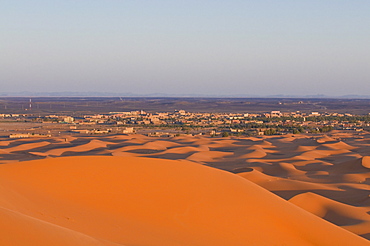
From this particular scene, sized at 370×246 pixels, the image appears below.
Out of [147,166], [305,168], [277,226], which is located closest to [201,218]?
[277,226]

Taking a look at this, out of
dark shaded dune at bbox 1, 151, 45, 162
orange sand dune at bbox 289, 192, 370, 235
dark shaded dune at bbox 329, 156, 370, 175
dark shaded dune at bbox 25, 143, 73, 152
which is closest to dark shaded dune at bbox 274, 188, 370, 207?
orange sand dune at bbox 289, 192, 370, 235

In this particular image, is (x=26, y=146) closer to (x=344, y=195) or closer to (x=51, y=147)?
(x=51, y=147)

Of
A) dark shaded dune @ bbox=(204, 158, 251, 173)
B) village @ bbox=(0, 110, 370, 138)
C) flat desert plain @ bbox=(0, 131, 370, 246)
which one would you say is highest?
flat desert plain @ bbox=(0, 131, 370, 246)

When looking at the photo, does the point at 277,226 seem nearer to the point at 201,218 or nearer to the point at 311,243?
the point at 311,243

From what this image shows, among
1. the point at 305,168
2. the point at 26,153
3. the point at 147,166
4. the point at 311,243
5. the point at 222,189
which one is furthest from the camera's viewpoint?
the point at 26,153

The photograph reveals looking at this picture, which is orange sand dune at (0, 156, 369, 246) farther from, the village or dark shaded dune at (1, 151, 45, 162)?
the village

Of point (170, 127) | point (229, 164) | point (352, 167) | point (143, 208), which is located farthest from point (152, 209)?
point (170, 127)

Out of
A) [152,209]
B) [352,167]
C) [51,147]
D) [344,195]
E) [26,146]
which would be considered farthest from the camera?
[26,146]

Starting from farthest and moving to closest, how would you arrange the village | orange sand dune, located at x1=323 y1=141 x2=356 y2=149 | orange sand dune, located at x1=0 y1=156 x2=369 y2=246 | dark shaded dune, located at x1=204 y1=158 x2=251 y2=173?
the village → orange sand dune, located at x1=323 y1=141 x2=356 y2=149 → dark shaded dune, located at x1=204 y1=158 x2=251 y2=173 → orange sand dune, located at x1=0 y1=156 x2=369 y2=246
